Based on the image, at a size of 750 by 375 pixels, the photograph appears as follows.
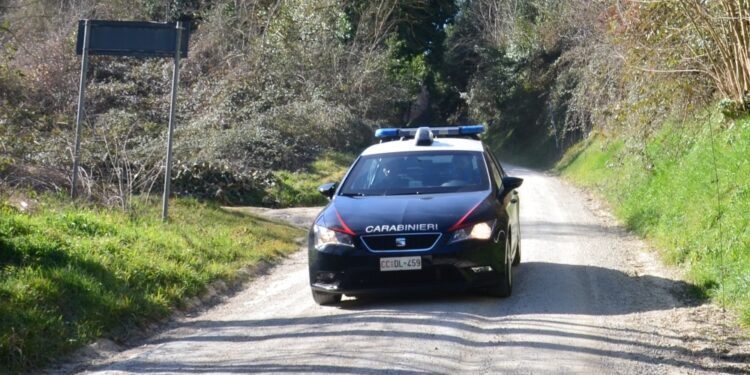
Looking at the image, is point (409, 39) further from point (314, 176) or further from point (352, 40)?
point (314, 176)

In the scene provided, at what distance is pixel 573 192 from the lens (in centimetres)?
2680

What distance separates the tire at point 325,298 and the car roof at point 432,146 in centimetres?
202

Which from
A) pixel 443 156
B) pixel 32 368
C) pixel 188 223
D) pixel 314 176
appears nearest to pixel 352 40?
pixel 314 176

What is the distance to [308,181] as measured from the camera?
2397cm

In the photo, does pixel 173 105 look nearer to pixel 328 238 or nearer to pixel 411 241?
pixel 328 238

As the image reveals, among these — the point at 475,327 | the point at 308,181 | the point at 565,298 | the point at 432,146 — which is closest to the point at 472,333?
the point at 475,327

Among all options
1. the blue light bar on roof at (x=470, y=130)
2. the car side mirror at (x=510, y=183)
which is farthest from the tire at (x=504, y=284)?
the blue light bar on roof at (x=470, y=130)

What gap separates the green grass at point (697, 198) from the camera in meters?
10.7

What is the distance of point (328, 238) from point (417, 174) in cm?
160

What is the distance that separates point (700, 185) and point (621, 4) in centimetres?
719

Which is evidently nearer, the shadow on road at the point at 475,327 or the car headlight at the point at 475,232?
the shadow on road at the point at 475,327

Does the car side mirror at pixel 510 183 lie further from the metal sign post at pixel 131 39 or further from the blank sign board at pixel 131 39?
the blank sign board at pixel 131 39

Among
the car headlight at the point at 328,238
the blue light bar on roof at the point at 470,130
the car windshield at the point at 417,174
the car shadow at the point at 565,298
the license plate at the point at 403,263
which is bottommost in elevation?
the car shadow at the point at 565,298

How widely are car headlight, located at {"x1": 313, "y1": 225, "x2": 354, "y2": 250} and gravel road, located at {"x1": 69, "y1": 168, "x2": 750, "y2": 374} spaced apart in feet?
2.12
